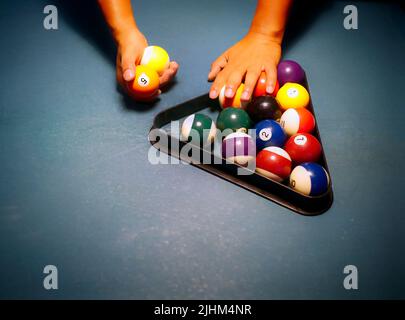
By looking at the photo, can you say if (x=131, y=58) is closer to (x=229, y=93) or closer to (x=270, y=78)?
(x=229, y=93)

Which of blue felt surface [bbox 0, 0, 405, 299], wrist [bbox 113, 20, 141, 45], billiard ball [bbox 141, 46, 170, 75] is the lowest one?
blue felt surface [bbox 0, 0, 405, 299]

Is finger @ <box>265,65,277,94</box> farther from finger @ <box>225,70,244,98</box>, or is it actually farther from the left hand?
finger @ <box>225,70,244,98</box>

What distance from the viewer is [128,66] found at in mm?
1815

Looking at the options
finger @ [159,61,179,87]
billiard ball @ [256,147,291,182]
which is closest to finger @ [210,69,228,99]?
finger @ [159,61,179,87]

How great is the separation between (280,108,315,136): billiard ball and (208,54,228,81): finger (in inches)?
19.5

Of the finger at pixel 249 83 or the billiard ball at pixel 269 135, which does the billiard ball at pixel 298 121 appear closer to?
the billiard ball at pixel 269 135

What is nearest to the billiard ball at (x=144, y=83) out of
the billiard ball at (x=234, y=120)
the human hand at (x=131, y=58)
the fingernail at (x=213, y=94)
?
the human hand at (x=131, y=58)

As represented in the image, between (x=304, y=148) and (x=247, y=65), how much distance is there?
1.89 feet

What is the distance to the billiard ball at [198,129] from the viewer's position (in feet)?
5.46

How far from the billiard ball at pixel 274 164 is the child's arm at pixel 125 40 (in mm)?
720

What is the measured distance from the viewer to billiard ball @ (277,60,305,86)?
196cm

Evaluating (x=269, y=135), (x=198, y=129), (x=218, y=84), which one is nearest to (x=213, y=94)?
(x=218, y=84)

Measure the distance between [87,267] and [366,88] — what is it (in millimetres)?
1641

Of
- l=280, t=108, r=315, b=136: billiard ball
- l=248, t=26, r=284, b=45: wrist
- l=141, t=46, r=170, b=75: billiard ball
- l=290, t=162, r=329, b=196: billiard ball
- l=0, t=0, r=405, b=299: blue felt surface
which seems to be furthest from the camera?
l=248, t=26, r=284, b=45: wrist
